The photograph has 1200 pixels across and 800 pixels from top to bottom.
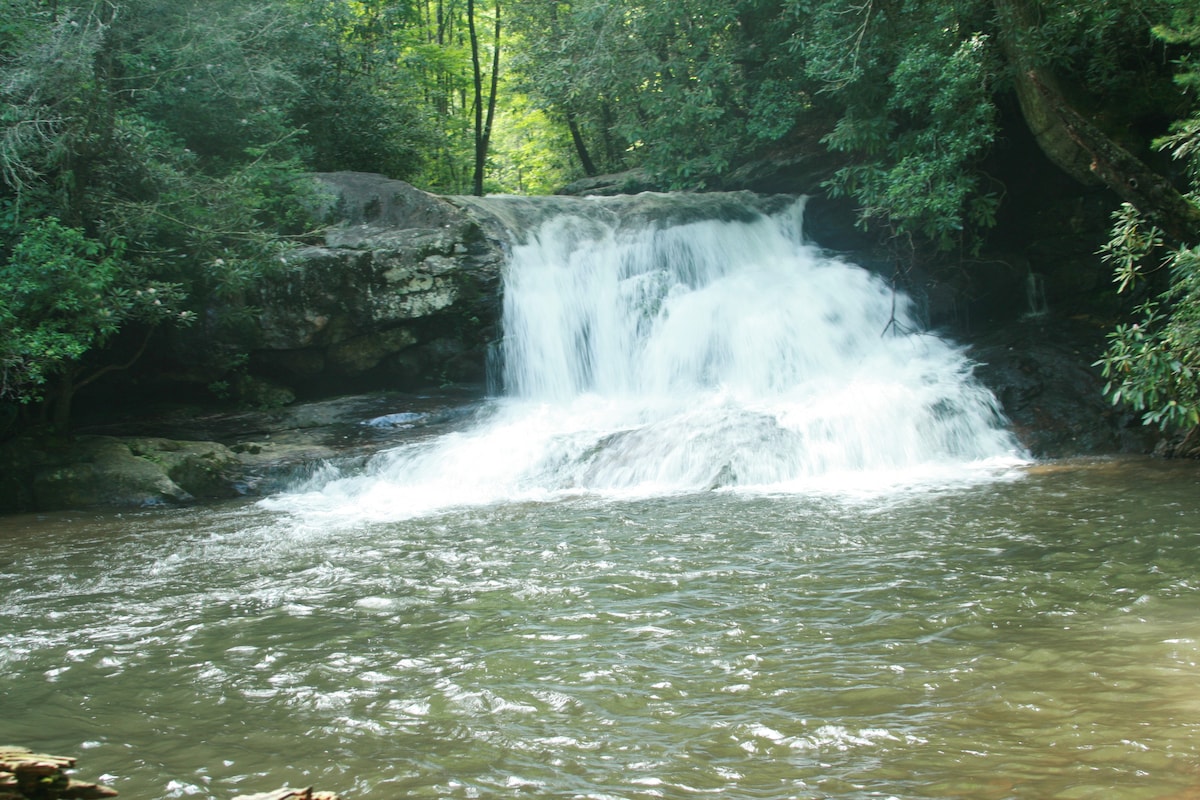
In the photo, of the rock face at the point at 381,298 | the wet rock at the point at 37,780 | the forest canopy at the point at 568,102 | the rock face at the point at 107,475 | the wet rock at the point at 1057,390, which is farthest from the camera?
the rock face at the point at 381,298

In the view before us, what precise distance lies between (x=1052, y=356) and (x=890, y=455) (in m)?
3.64

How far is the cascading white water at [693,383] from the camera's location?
439 inches

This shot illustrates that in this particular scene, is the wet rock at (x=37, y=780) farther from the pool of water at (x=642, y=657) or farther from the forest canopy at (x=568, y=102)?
the forest canopy at (x=568, y=102)

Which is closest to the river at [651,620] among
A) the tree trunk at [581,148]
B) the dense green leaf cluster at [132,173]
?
the dense green leaf cluster at [132,173]

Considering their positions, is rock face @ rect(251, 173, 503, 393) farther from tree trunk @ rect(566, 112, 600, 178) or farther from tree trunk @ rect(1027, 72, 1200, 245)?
tree trunk @ rect(566, 112, 600, 178)

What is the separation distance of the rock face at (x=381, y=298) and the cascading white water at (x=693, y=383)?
775 millimetres

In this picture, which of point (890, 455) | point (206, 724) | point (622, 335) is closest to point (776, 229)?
point (622, 335)

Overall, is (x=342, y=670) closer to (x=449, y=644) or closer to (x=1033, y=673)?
(x=449, y=644)

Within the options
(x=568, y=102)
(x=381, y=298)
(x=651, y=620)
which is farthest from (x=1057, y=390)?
(x=568, y=102)

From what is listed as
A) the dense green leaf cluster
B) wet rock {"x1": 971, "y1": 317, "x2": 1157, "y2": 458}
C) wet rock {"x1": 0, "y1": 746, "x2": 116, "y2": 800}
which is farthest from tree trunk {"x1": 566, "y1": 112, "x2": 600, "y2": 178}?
wet rock {"x1": 0, "y1": 746, "x2": 116, "y2": 800}

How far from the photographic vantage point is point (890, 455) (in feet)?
37.4

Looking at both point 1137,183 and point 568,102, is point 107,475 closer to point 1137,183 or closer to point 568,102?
point 1137,183

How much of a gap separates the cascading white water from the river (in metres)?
0.08

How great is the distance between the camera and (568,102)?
69.0ft
